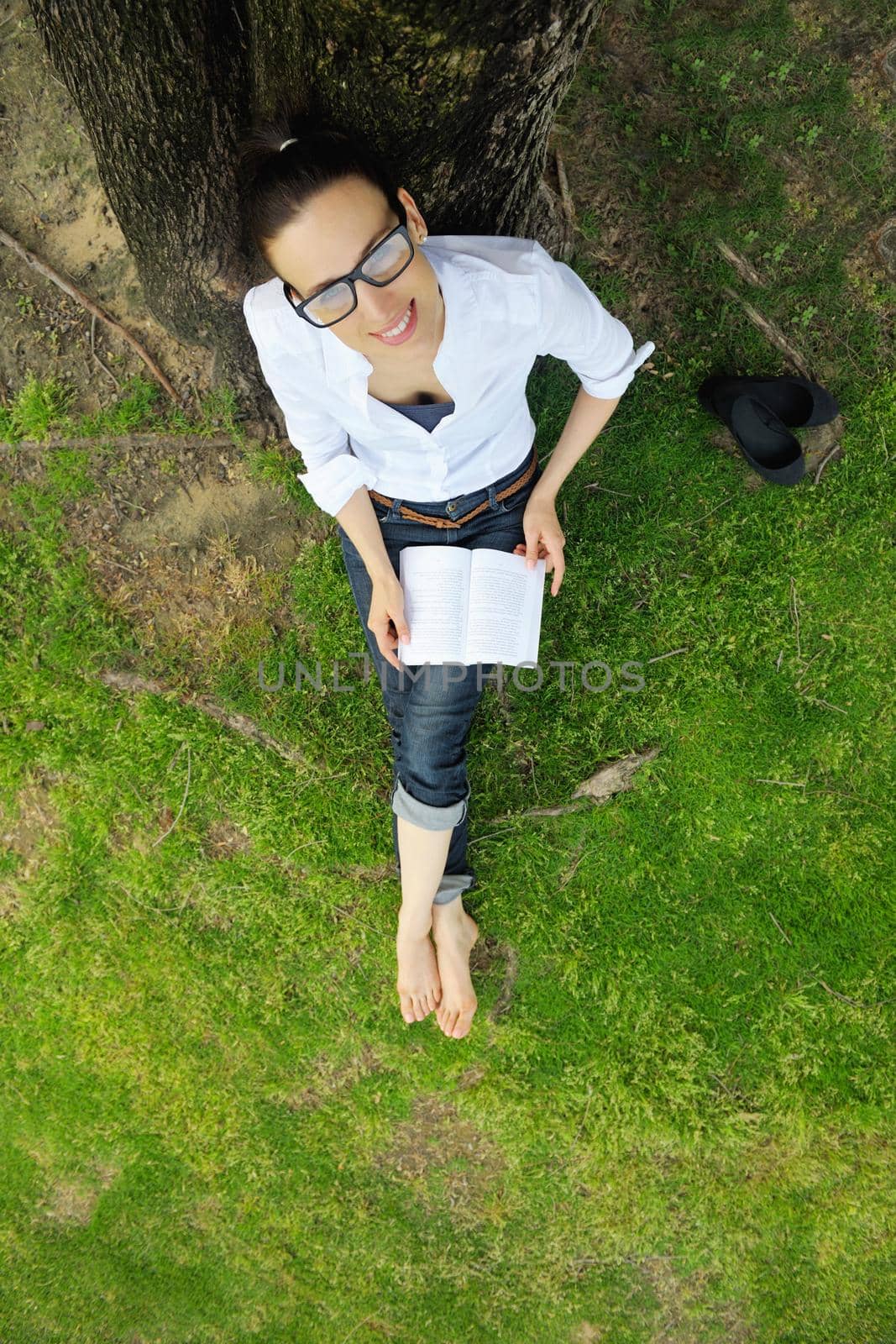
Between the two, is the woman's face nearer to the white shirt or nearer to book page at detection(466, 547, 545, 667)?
the white shirt

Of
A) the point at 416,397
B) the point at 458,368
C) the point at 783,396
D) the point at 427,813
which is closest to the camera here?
the point at 458,368

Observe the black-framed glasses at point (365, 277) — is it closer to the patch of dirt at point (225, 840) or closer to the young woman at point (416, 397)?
the young woman at point (416, 397)

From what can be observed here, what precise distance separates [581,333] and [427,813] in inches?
73.8

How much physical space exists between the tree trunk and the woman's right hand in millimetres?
1292

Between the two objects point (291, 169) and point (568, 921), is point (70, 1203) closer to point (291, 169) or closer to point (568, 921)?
point (568, 921)

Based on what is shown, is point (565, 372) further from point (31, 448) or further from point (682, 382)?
point (31, 448)

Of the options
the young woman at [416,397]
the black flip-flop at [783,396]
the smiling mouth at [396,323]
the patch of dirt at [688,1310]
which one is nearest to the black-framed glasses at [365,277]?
the young woman at [416,397]

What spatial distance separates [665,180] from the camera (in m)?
3.72

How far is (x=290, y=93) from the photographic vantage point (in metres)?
2.31

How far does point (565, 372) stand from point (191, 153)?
1.86m

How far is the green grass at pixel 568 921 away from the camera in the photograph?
3.72 meters

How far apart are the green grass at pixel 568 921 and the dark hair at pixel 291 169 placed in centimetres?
177

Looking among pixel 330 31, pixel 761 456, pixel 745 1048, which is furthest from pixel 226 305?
pixel 745 1048

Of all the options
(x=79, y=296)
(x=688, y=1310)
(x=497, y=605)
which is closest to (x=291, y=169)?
(x=497, y=605)
